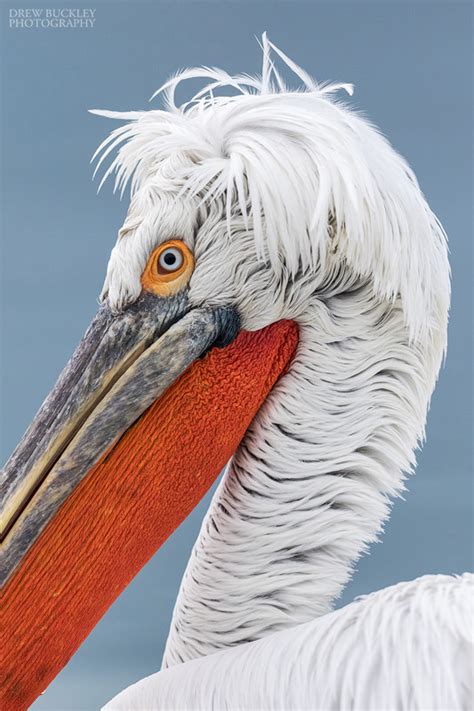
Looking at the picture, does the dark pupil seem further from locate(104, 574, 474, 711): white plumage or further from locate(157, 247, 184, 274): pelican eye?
locate(104, 574, 474, 711): white plumage

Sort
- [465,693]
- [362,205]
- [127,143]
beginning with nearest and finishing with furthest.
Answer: [465,693] → [362,205] → [127,143]

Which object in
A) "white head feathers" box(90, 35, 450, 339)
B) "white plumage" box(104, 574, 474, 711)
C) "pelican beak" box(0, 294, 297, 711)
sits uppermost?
"white head feathers" box(90, 35, 450, 339)

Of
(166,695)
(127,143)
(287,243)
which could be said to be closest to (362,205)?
(287,243)

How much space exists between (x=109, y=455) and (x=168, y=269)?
542 millimetres

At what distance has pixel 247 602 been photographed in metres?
3.87

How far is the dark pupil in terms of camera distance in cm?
379

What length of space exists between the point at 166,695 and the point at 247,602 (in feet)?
1.12

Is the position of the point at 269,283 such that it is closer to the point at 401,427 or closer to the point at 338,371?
the point at 338,371

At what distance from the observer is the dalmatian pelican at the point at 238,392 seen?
3770 millimetres

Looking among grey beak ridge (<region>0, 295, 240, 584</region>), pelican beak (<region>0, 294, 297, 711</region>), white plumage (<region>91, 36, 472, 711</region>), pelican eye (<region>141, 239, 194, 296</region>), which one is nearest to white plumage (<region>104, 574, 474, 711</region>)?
white plumage (<region>91, 36, 472, 711</region>)

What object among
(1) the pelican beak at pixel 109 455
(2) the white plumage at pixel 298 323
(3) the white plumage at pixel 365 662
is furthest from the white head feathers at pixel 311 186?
(3) the white plumage at pixel 365 662

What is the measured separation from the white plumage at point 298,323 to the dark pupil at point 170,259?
0.16 feet

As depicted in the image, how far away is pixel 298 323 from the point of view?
3910 millimetres

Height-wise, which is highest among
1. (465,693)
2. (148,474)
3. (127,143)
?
(127,143)
